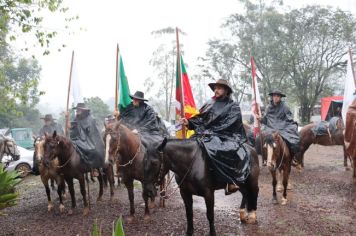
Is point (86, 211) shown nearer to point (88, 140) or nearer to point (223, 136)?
point (88, 140)

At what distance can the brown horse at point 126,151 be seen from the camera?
609 cm

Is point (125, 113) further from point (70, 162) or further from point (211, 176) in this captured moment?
point (211, 176)

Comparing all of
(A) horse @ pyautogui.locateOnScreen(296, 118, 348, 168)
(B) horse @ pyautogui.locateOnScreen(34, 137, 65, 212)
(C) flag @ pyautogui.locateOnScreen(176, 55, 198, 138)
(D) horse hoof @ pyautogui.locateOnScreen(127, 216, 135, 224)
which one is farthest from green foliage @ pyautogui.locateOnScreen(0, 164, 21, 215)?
(A) horse @ pyautogui.locateOnScreen(296, 118, 348, 168)

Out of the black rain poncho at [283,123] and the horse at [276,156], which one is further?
the black rain poncho at [283,123]

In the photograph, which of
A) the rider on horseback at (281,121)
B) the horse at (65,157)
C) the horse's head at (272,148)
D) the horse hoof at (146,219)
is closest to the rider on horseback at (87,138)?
the horse at (65,157)

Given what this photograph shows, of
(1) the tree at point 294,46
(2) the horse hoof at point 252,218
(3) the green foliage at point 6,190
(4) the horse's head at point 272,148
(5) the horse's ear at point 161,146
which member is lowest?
(2) the horse hoof at point 252,218

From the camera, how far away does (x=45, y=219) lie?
7.56 metres

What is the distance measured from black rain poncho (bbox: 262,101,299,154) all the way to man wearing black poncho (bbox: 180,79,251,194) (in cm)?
275

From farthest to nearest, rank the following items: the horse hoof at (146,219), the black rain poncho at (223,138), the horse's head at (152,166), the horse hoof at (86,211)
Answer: the horse hoof at (86,211) → the horse hoof at (146,219) → the black rain poncho at (223,138) → the horse's head at (152,166)

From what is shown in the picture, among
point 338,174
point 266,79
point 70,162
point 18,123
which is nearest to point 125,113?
point 70,162

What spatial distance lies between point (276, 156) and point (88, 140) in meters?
4.35

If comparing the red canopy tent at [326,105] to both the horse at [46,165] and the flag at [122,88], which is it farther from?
the horse at [46,165]

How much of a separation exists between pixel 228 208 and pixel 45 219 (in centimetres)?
408

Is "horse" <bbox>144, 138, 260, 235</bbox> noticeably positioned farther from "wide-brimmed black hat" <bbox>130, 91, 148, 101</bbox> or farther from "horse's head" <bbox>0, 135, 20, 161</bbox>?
"horse's head" <bbox>0, 135, 20, 161</bbox>
